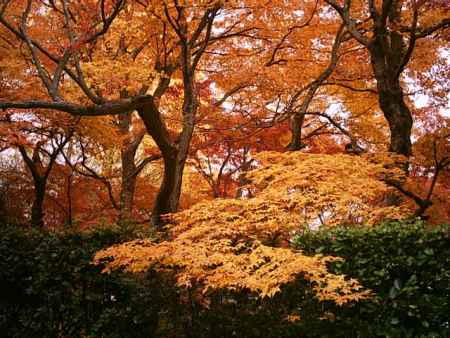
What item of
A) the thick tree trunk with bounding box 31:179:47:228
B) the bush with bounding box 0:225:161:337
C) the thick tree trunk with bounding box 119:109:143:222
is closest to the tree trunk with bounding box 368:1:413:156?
the bush with bounding box 0:225:161:337

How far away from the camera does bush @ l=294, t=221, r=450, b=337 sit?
4434 millimetres

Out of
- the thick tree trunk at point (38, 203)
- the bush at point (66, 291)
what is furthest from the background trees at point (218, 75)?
the bush at point (66, 291)

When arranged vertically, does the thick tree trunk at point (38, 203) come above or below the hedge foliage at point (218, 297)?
above

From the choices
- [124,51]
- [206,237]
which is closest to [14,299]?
[206,237]

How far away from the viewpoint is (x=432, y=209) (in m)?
11.4

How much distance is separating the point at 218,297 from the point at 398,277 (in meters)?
2.00

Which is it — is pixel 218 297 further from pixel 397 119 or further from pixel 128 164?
pixel 128 164

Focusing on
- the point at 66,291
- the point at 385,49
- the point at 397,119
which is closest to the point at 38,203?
the point at 66,291

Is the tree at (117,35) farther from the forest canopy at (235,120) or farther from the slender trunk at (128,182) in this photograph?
the slender trunk at (128,182)

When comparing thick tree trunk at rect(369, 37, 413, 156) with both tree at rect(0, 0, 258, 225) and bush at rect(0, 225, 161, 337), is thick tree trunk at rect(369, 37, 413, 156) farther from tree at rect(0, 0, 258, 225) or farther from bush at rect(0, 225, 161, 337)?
bush at rect(0, 225, 161, 337)

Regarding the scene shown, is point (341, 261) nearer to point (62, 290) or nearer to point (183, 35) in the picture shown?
point (62, 290)

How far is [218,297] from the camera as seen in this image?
209 inches

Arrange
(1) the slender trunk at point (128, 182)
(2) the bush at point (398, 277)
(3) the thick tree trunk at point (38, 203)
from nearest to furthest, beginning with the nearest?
(2) the bush at point (398, 277) → (3) the thick tree trunk at point (38, 203) → (1) the slender trunk at point (128, 182)

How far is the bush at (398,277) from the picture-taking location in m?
4.43
